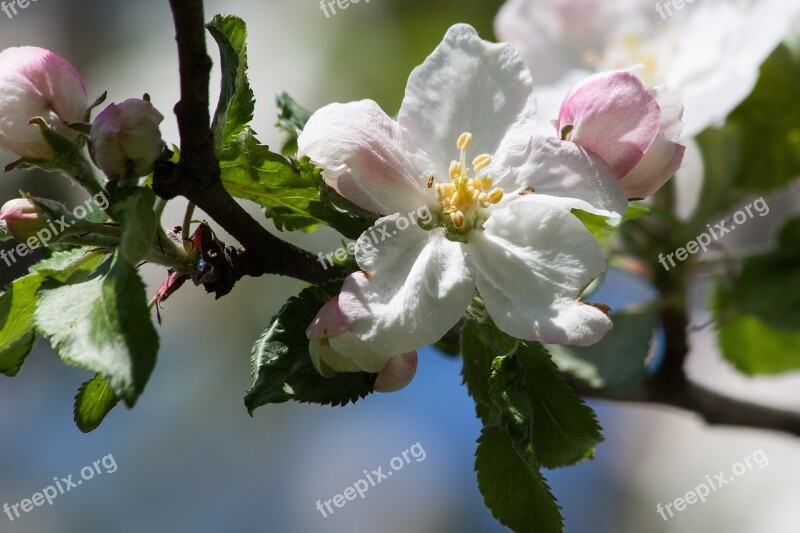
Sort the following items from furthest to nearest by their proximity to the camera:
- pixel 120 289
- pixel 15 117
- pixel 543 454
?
pixel 543 454 < pixel 15 117 < pixel 120 289

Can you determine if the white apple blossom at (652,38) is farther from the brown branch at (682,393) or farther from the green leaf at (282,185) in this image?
the green leaf at (282,185)

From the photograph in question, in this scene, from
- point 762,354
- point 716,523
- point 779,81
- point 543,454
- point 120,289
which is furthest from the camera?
point 716,523

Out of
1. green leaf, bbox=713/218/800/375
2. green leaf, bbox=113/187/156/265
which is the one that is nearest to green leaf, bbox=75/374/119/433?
green leaf, bbox=113/187/156/265

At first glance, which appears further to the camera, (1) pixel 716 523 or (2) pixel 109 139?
(1) pixel 716 523

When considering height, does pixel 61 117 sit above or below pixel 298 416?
above

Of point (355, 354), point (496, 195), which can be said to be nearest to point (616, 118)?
point (496, 195)

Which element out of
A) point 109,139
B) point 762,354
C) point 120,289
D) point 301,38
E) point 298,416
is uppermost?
point 109,139

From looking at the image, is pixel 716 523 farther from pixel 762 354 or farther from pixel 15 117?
pixel 15 117

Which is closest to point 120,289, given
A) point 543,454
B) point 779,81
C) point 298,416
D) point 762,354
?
point 543,454
